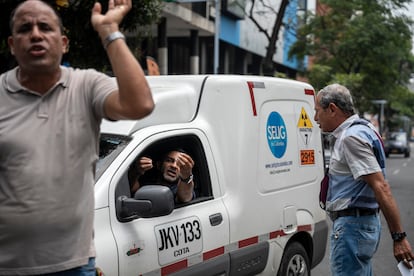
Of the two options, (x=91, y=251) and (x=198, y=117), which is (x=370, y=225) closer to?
(x=198, y=117)

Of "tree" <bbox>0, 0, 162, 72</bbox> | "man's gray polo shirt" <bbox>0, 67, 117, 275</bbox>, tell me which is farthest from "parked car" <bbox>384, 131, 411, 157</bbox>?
"man's gray polo shirt" <bbox>0, 67, 117, 275</bbox>

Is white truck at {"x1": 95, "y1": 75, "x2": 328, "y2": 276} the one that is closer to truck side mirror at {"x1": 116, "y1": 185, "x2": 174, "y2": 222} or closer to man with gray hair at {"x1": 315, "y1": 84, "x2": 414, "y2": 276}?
truck side mirror at {"x1": 116, "y1": 185, "x2": 174, "y2": 222}

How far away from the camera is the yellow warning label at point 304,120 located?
576 centimetres

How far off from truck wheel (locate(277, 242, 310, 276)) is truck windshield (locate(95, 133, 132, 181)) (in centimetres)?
210

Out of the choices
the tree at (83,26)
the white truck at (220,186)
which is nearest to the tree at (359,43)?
the tree at (83,26)

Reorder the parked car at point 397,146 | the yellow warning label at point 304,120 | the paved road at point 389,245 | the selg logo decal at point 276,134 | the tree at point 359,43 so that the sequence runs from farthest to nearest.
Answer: the parked car at point 397,146, the tree at point 359,43, the paved road at point 389,245, the yellow warning label at point 304,120, the selg logo decal at point 276,134

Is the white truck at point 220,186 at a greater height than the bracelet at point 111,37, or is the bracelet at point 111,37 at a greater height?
the bracelet at point 111,37

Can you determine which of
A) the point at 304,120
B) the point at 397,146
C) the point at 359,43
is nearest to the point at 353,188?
the point at 304,120

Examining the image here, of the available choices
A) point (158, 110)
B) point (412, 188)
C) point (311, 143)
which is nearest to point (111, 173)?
point (158, 110)

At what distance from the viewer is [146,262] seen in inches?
143

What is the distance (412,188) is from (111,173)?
15961mm

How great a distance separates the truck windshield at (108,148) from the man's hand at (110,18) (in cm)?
149

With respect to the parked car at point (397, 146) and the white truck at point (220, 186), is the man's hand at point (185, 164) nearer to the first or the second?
the white truck at point (220, 186)

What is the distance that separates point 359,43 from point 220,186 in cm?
2483
